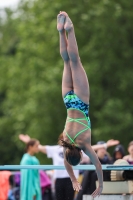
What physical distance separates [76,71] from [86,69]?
17.8 meters

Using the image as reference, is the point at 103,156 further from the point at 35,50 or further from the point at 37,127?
the point at 35,50

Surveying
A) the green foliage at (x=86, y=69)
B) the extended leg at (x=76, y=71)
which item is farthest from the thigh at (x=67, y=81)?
the green foliage at (x=86, y=69)

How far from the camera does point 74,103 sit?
10.4 m

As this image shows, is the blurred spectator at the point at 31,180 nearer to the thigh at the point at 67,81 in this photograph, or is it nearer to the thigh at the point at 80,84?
the thigh at the point at 67,81

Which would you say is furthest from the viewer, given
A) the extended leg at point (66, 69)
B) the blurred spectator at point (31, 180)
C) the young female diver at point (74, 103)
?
the blurred spectator at point (31, 180)

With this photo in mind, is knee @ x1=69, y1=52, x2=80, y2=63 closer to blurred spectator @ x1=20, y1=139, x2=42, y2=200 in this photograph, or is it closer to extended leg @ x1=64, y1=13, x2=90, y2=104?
extended leg @ x1=64, y1=13, x2=90, y2=104

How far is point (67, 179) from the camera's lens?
13953 millimetres

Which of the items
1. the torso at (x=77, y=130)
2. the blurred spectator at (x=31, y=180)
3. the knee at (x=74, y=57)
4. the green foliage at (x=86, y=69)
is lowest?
the torso at (x=77, y=130)

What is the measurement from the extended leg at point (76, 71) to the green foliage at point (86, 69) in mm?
16786

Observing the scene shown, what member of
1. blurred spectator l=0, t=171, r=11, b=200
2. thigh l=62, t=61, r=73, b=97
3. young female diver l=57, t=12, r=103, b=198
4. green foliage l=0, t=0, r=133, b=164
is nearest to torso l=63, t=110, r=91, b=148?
young female diver l=57, t=12, r=103, b=198

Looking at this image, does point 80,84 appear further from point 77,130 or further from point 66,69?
point 77,130

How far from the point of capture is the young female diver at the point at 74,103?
10250 millimetres

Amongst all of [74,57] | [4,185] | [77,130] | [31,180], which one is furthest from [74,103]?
[4,185]

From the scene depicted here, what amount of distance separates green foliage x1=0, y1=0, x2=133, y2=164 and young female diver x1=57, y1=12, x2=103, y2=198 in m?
16.7
